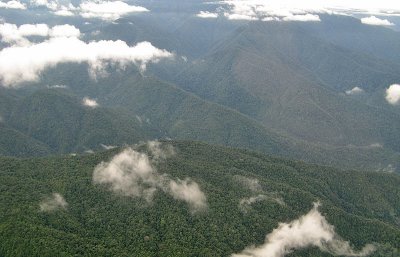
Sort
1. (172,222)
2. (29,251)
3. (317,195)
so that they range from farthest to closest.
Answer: (317,195) → (172,222) → (29,251)

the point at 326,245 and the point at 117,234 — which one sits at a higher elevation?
the point at 117,234

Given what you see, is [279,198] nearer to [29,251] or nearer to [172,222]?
[172,222]

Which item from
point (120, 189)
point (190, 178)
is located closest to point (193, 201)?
point (190, 178)

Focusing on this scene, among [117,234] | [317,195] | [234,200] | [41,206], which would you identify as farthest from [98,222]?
[317,195]

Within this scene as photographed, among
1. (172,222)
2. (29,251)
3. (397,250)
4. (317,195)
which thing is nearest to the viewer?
(29,251)

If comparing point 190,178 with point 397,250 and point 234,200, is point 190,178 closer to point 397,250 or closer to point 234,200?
point 234,200

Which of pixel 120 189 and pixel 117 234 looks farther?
pixel 120 189
